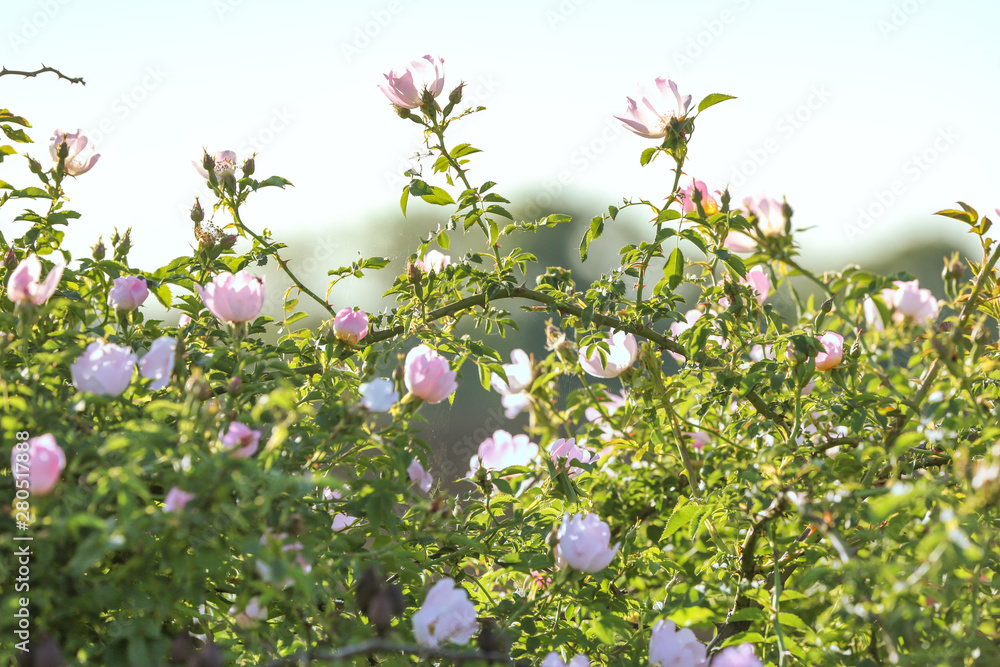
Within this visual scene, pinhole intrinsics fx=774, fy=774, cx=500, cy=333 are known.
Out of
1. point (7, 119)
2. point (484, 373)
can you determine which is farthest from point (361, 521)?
point (7, 119)

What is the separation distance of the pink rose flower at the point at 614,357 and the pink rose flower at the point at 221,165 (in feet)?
3.09

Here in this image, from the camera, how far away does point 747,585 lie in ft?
5.09

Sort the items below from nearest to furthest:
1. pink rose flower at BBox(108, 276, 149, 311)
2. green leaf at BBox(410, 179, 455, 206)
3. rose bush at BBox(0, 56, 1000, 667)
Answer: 1. rose bush at BBox(0, 56, 1000, 667)
2. pink rose flower at BBox(108, 276, 149, 311)
3. green leaf at BBox(410, 179, 455, 206)

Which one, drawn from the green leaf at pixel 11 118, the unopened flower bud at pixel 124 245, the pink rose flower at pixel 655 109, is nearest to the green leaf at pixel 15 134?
the green leaf at pixel 11 118

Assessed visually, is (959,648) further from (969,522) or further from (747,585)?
(747,585)

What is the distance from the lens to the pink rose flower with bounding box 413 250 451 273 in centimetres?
189

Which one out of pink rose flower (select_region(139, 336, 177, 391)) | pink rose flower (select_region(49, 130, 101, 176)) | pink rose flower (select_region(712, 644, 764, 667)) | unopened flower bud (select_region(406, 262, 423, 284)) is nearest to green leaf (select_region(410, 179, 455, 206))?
unopened flower bud (select_region(406, 262, 423, 284))

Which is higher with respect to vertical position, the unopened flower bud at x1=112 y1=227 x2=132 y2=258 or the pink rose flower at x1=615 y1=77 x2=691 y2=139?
the pink rose flower at x1=615 y1=77 x2=691 y2=139

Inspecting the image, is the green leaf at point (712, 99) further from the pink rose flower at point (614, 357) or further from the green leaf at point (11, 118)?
the green leaf at point (11, 118)

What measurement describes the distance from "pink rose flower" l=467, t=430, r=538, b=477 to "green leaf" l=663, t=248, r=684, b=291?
0.49 metres

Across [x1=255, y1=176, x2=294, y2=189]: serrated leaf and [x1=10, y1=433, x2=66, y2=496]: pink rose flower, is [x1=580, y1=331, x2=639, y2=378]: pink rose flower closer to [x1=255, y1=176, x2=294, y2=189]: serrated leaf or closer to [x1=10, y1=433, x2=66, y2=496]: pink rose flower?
[x1=255, y1=176, x2=294, y2=189]: serrated leaf

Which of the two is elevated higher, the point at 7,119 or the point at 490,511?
the point at 7,119

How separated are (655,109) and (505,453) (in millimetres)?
837

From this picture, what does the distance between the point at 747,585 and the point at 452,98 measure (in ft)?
4.04
